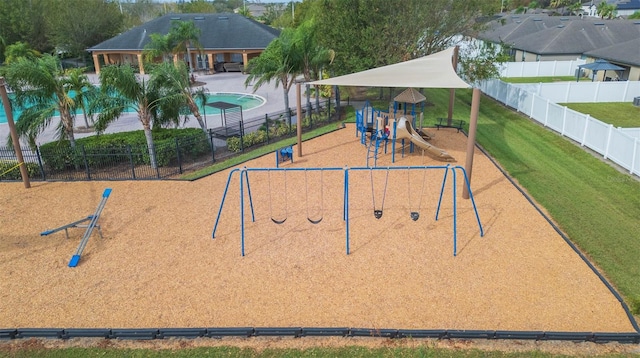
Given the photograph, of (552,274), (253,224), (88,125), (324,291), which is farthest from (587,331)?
(88,125)

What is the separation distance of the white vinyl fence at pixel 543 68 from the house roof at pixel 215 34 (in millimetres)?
23282

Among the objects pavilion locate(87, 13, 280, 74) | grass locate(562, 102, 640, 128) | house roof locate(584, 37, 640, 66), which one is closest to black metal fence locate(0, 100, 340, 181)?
grass locate(562, 102, 640, 128)

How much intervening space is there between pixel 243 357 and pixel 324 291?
2276 mm

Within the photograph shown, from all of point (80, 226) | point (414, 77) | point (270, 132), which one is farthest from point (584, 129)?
point (80, 226)

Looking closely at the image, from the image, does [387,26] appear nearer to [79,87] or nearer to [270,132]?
[270,132]

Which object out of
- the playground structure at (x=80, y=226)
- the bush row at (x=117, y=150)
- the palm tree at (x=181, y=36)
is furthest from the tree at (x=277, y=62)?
the palm tree at (x=181, y=36)

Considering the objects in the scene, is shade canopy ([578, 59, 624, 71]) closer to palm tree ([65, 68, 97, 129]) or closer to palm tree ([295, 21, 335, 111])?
palm tree ([295, 21, 335, 111])

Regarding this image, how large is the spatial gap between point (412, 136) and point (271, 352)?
1079 cm

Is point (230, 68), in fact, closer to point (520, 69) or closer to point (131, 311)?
point (520, 69)

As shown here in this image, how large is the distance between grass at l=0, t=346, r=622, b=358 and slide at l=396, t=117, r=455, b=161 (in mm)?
9718

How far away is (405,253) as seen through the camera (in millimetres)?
10305

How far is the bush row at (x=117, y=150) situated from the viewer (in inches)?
642

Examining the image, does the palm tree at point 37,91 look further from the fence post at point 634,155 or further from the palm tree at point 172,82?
the fence post at point 634,155

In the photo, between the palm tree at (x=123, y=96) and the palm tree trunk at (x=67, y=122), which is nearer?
the palm tree at (x=123, y=96)
